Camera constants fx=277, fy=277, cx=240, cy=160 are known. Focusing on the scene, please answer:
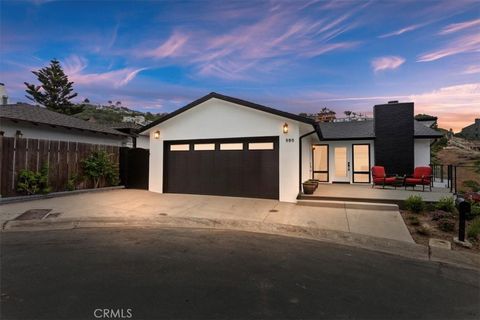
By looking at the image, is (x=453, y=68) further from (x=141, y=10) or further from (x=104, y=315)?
(x=104, y=315)

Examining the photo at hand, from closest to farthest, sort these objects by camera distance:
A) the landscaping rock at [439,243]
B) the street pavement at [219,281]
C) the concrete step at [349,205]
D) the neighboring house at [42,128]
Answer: the street pavement at [219,281] → the landscaping rock at [439,243] → the concrete step at [349,205] → the neighboring house at [42,128]

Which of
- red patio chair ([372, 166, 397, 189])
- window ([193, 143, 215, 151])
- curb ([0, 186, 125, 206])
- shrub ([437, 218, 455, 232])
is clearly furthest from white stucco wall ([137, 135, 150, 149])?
shrub ([437, 218, 455, 232])

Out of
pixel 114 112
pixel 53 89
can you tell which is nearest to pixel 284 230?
pixel 53 89

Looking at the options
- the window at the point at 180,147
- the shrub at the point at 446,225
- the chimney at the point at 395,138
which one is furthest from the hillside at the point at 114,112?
the shrub at the point at 446,225

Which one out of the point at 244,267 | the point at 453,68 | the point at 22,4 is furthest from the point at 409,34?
the point at 22,4

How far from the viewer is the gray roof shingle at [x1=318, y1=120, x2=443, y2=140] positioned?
1482 cm

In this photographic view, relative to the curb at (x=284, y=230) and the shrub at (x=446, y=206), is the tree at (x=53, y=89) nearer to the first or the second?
the curb at (x=284, y=230)

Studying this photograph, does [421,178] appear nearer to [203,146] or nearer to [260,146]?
[260,146]

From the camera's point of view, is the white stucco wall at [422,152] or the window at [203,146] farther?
the white stucco wall at [422,152]

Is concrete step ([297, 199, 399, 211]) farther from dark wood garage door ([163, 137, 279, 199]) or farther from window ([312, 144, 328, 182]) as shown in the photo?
window ([312, 144, 328, 182])

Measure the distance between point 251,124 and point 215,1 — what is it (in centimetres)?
459

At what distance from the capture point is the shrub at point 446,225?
6.77 metres

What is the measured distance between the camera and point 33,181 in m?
9.98

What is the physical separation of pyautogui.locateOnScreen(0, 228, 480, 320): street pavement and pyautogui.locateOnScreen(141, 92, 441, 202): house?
5.24 m
